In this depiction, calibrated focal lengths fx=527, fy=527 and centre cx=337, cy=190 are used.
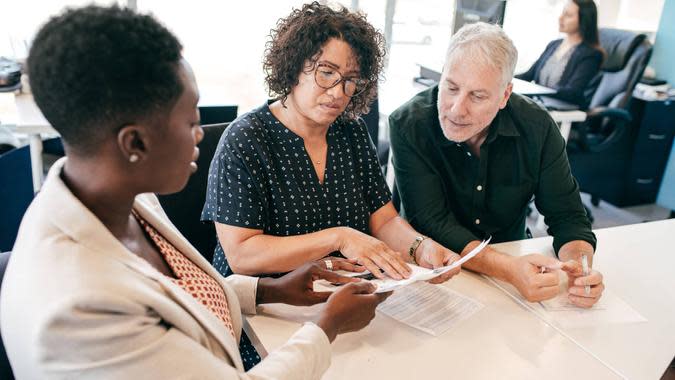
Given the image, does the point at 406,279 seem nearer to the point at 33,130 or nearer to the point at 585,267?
the point at 585,267

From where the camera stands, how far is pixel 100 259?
2.16 feet

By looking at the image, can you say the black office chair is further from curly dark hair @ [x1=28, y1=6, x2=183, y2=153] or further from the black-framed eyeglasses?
curly dark hair @ [x1=28, y1=6, x2=183, y2=153]

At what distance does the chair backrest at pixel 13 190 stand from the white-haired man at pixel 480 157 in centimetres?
112

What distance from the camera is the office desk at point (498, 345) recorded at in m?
1.04

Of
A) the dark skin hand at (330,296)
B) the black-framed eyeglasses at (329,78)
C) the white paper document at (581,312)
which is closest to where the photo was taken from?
the dark skin hand at (330,296)

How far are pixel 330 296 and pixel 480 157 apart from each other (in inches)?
31.8

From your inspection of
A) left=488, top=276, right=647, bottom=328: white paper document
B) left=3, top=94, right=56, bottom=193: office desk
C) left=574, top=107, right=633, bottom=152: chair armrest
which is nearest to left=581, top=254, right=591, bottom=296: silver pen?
left=488, top=276, right=647, bottom=328: white paper document

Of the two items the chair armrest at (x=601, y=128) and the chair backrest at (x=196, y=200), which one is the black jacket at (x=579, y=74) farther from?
the chair backrest at (x=196, y=200)

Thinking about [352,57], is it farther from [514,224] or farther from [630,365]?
[630,365]

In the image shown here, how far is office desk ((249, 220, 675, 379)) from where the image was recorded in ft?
3.43

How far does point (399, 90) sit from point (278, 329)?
8.43 feet

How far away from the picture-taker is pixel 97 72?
2.02 feet

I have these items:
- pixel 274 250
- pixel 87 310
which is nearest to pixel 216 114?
pixel 274 250

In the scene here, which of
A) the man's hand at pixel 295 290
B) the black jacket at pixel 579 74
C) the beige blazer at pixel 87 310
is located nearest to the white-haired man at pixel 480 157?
the man's hand at pixel 295 290
